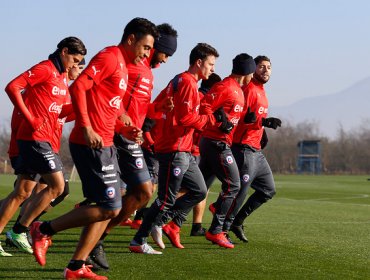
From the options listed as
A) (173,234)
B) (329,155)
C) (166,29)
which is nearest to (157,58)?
(166,29)

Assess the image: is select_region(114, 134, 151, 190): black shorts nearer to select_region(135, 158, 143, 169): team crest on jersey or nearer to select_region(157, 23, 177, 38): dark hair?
select_region(135, 158, 143, 169): team crest on jersey

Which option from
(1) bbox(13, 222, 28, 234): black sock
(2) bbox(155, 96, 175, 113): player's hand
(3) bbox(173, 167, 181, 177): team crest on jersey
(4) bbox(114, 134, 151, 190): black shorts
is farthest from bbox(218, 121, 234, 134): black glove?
(1) bbox(13, 222, 28, 234): black sock

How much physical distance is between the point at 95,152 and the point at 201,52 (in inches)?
122

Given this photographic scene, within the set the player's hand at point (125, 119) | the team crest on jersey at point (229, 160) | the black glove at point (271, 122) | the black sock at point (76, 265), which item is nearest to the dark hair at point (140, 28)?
the player's hand at point (125, 119)

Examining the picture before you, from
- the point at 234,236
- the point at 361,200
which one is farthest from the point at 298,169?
the point at 234,236

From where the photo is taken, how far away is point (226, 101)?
10219 millimetres

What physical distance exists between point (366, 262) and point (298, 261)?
704mm

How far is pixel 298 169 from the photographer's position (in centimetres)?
7900

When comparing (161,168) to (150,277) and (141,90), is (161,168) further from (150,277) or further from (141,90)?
(150,277)

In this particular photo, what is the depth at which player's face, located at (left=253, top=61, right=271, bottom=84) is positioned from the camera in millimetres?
11000

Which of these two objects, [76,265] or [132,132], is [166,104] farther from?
[76,265]

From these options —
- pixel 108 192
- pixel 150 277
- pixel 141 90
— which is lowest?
pixel 150 277

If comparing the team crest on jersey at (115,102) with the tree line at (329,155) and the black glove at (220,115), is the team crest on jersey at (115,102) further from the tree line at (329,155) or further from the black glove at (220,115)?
the tree line at (329,155)

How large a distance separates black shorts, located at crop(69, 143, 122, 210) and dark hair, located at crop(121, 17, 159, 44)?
1.03 meters
